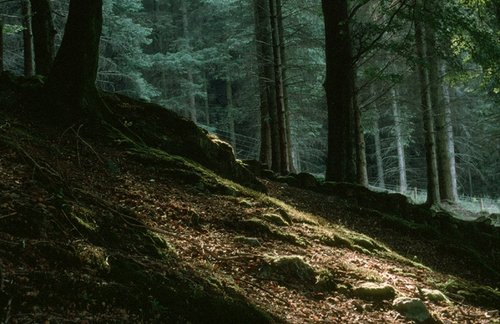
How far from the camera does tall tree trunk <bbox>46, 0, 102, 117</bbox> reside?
6.52 meters

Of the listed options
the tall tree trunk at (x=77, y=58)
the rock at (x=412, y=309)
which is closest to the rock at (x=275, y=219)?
the rock at (x=412, y=309)

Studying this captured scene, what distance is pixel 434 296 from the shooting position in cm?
584

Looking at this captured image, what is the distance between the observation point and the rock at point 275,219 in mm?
6816

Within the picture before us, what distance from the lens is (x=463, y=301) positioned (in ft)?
20.3

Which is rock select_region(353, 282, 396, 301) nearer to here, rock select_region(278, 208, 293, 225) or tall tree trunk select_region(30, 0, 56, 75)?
rock select_region(278, 208, 293, 225)

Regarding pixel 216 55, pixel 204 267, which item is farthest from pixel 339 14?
pixel 216 55

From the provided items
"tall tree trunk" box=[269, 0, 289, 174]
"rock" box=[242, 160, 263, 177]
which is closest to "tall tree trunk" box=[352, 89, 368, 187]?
"tall tree trunk" box=[269, 0, 289, 174]

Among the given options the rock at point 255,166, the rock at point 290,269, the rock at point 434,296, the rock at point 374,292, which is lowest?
the rock at point 434,296

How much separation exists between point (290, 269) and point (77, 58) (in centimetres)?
426

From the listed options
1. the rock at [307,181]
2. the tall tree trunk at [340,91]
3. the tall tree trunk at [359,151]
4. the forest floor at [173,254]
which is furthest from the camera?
the tall tree trunk at [359,151]

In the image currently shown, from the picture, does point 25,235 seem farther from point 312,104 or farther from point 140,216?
point 312,104

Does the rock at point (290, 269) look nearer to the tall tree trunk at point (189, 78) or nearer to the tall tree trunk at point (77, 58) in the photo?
the tall tree trunk at point (77, 58)

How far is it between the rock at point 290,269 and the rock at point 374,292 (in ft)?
1.86

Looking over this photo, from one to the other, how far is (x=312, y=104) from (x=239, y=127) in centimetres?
1088
